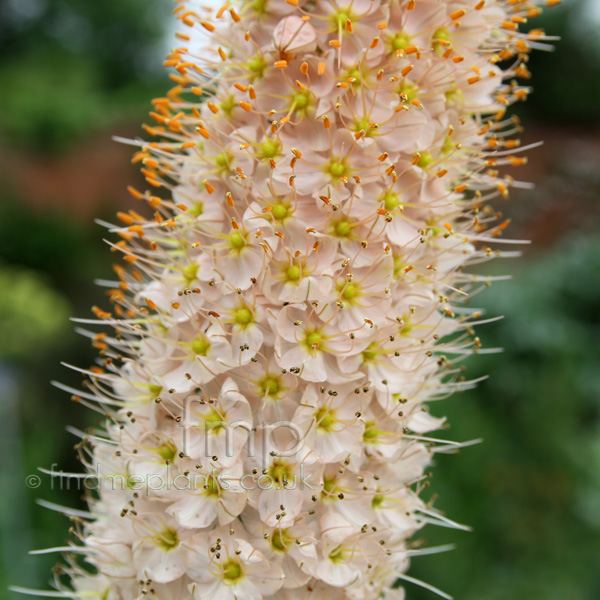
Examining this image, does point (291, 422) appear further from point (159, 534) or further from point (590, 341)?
point (590, 341)

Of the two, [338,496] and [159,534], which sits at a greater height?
[338,496]

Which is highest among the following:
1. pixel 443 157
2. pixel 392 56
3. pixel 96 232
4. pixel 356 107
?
pixel 392 56

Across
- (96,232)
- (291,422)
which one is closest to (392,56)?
(291,422)

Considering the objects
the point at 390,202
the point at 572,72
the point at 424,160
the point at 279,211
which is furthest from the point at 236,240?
the point at 572,72

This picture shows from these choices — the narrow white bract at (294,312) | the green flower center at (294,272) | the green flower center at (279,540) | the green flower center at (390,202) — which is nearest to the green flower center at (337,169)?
the narrow white bract at (294,312)

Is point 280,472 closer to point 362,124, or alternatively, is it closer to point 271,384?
point 271,384

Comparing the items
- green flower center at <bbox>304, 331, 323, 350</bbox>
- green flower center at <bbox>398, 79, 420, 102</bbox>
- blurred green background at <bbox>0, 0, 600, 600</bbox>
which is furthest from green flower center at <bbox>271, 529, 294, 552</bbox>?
blurred green background at <bbox>0, 0, 600, 600</bbox>

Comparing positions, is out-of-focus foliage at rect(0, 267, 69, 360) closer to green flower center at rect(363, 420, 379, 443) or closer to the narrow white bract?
the narrow white bract
